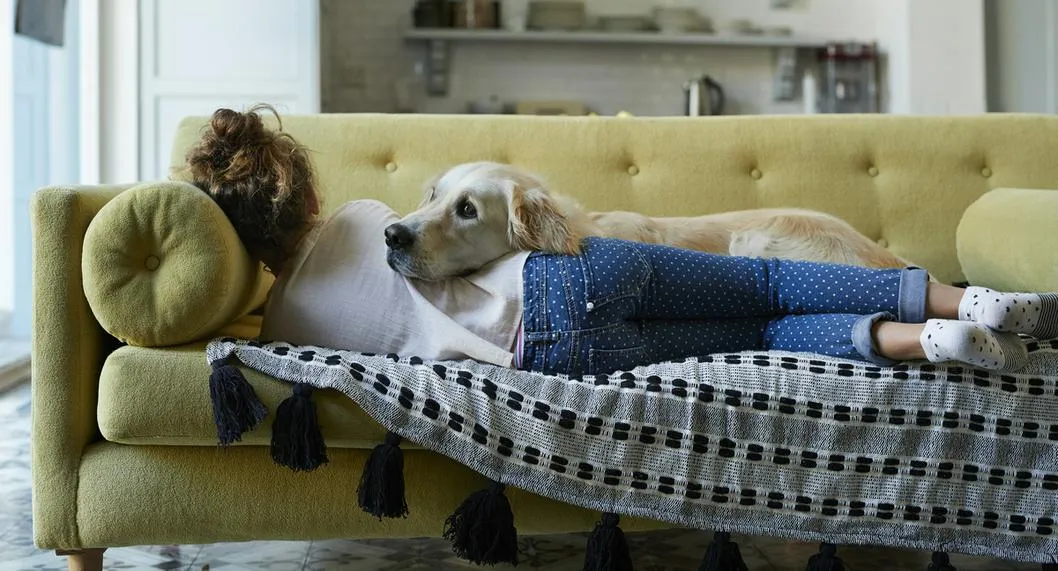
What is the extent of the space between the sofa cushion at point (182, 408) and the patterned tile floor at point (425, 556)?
50cm

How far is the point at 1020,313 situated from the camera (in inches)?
61.4

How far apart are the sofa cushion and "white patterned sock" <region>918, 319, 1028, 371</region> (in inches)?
31.9

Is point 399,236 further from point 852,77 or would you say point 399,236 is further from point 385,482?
point 852,77

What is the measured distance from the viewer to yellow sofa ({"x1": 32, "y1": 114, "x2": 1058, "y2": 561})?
5.41 ft

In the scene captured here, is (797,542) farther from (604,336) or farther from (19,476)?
(19,476)

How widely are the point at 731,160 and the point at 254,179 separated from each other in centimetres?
121

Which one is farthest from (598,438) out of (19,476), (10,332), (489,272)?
(10,332)

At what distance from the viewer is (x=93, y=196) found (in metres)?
1.79

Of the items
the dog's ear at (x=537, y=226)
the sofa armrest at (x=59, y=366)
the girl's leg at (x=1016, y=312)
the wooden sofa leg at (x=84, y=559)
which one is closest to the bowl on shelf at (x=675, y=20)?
the dog's ear at (x=537, y=226)

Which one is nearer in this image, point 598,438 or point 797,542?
point 598,438

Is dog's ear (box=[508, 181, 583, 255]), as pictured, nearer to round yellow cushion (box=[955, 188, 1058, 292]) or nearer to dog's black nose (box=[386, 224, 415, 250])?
dog's black nose (box=[386, 224, 415, 250])

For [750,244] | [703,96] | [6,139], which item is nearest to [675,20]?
[703,96]

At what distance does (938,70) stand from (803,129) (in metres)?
3.51

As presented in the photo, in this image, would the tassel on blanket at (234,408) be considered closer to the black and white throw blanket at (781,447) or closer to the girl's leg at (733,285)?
the black and white throw blanket at (781,447)
